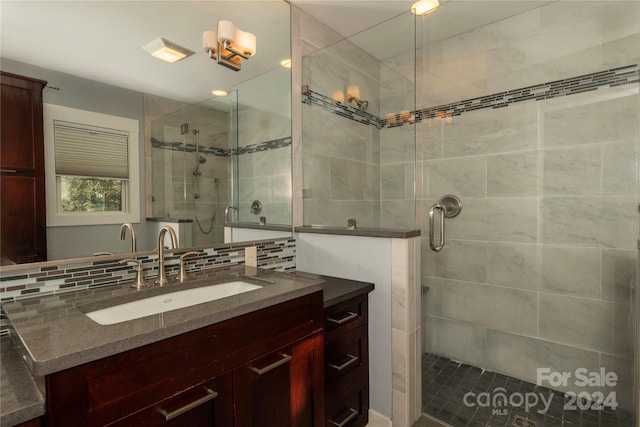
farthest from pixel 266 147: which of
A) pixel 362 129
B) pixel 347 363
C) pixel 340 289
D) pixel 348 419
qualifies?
pixel 348 419

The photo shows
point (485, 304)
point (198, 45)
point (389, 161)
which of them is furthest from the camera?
point (389, 161)

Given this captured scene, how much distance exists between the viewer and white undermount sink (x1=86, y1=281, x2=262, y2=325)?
1.07m

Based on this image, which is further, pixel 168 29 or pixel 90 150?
pixel 168 29

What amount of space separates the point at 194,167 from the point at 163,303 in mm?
681

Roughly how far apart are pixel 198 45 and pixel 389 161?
150 centimetres

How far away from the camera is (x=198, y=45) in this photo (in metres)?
1.56

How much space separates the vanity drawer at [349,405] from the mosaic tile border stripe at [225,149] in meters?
1.30

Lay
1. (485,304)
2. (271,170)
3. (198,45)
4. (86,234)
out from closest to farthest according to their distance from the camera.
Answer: (86,234) → (198,45) → (271,170) → (485,304)

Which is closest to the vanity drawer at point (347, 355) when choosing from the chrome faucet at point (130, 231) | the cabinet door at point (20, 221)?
the chrome faucet at point (130, 231)

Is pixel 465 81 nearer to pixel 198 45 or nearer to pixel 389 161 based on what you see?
pixel 389 161

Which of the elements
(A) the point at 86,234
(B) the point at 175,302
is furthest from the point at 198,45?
(B) the point at 175,302

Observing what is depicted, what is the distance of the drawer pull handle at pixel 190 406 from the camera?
845 millimetres

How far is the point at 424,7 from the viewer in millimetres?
2066

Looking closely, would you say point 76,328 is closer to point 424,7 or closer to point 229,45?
point 229,45
